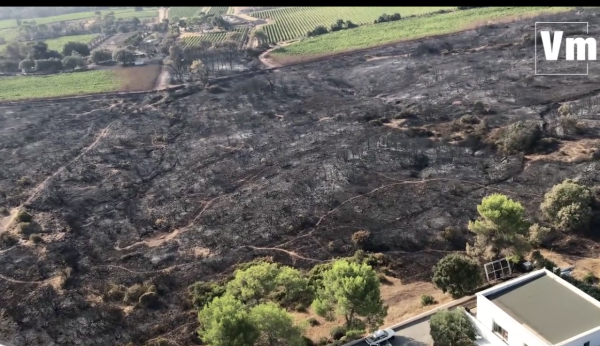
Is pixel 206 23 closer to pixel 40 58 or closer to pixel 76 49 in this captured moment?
pixel 76 49

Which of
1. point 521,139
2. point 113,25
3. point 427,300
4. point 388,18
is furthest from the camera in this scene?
point 113,25

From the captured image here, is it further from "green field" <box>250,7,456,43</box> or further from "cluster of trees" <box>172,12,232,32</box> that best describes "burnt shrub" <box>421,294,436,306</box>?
"cluster of trees" <box>172,12,232,32</box>

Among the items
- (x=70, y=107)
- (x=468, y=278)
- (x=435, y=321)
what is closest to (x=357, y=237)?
(x=468, y=278)

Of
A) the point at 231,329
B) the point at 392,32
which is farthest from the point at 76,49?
the point at 231,329

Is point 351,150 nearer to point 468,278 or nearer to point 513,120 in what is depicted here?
point 513,120

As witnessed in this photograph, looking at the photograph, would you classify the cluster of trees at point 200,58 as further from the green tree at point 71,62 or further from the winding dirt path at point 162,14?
the winding dirt path at point 162,14

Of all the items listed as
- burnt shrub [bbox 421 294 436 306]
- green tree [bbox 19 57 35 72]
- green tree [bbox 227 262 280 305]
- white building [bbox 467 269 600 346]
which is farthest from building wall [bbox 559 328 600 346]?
green tree [bbox 19 57 35 72]
